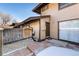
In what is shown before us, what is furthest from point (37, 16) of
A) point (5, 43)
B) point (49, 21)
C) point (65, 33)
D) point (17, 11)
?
point (5, 43)

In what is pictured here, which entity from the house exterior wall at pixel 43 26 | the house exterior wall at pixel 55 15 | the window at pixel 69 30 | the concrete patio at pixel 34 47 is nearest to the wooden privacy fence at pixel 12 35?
the concrete patio at pixel 34 47

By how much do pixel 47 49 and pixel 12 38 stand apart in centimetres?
75

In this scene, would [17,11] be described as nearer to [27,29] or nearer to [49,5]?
[27,29]

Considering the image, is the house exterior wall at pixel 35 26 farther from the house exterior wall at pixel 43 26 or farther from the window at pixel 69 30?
the window at pixel 69 30

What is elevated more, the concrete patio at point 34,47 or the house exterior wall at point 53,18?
the house exterior wall at point 53,18

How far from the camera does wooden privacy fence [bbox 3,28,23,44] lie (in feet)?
7.70

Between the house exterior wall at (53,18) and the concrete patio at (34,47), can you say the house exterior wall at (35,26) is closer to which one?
the concrete patio at (34,47)

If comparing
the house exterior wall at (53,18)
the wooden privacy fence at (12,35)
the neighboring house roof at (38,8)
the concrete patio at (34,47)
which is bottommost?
the concrete patio at (34,47)

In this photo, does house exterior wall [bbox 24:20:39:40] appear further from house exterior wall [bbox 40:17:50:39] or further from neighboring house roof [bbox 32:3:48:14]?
neighboring house roof [bbox 32:3:48:14]

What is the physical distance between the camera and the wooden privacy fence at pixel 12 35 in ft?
7.70

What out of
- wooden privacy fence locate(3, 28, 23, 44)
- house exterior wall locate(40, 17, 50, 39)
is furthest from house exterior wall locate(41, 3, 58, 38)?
wooden privacy fence locate(3, 28, 23, 44)

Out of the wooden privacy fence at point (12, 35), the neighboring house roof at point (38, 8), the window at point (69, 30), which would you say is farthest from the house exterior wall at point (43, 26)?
the wooden privacy fence at point (12, 35)

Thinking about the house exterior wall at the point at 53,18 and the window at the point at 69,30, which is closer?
the window at the point at 69,30

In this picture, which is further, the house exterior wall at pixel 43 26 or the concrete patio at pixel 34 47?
the house exterior wall at pixel 43 26
